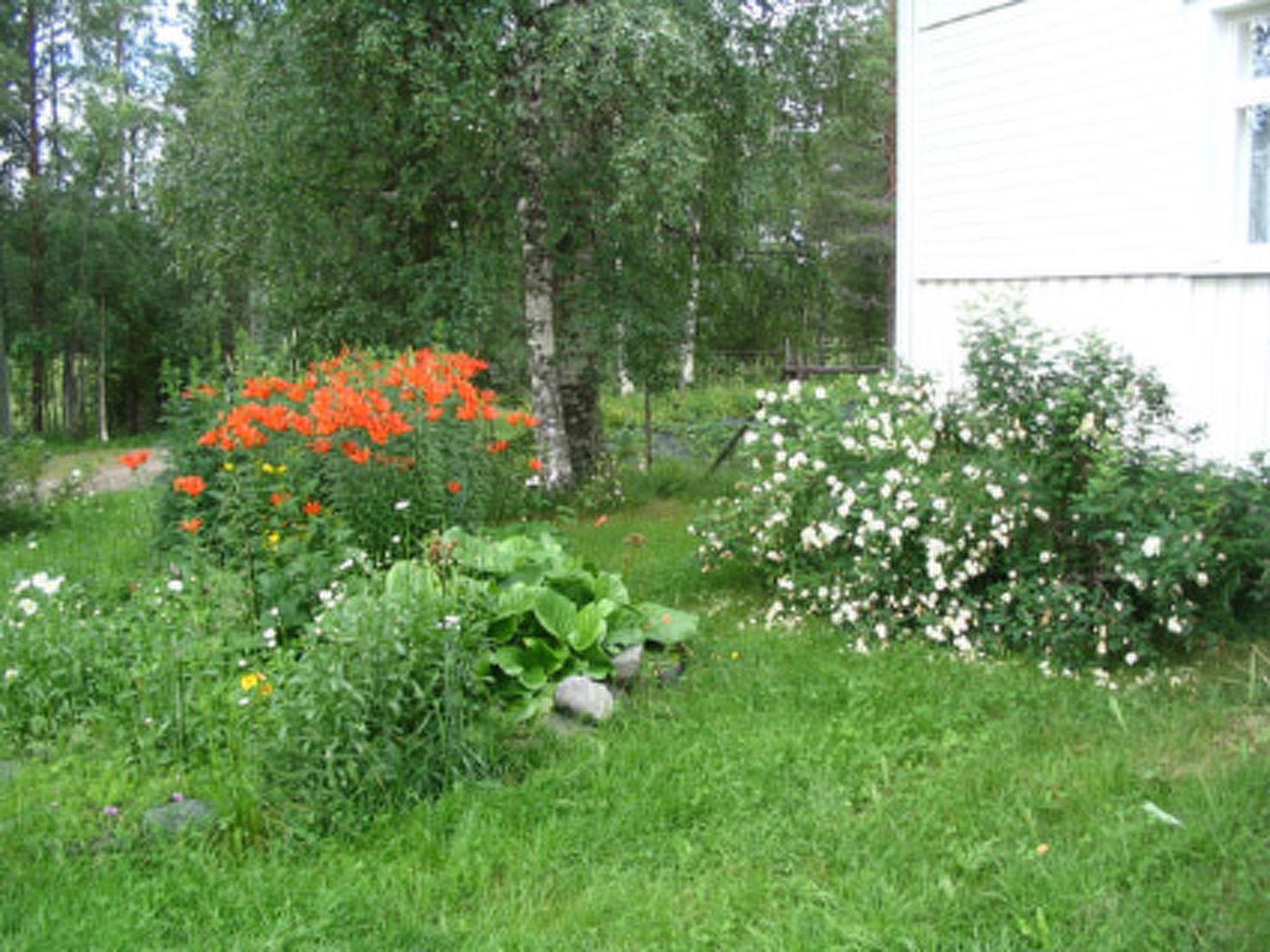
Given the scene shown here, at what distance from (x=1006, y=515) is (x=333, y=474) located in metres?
3.09

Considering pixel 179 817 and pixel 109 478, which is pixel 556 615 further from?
pixel 109 478

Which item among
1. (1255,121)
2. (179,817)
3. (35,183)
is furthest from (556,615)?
(35,183)

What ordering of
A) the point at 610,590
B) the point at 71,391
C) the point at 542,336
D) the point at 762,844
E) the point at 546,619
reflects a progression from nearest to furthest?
the point at 762,844 < the point at 546,619 < the point at 610,590 < the point at 542,336 < the point at 71,391

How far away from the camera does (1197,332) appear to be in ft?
18.2

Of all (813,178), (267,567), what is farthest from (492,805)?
(813,178)

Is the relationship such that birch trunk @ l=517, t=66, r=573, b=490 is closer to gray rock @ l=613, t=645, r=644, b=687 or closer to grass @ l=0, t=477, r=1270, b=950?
gray rock @ l=613, t=645, r=644, b=687

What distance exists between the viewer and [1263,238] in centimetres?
540

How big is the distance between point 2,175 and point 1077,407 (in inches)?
881

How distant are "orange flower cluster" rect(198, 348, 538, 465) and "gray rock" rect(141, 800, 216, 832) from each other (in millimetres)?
2126

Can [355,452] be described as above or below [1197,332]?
below

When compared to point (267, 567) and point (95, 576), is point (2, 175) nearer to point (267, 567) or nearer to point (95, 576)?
point (95, 576)

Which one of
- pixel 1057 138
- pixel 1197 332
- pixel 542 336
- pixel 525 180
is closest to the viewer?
pixel 1197 332

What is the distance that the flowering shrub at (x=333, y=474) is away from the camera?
5051 millimetres

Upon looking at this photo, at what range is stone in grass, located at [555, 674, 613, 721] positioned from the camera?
4.24 meters
